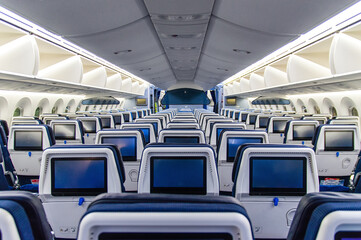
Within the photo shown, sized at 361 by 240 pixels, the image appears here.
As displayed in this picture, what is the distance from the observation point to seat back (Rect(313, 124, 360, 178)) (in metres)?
5.04

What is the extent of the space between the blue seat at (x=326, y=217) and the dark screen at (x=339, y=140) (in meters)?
4.45

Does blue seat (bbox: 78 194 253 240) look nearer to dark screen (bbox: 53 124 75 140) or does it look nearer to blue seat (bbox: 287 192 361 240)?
blue seat (bbox: 287 192 361 240)

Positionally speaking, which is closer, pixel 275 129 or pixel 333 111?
pixel 275 129

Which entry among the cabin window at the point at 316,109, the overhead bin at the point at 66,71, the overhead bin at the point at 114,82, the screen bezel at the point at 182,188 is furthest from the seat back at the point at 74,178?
the cabin window at the point at 316,109

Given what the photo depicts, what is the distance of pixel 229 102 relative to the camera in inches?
1231

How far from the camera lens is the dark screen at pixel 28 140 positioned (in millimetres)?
5242

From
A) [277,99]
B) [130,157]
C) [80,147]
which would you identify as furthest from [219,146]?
[277,99]

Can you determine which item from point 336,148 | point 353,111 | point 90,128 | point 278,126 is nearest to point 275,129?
point 278,126

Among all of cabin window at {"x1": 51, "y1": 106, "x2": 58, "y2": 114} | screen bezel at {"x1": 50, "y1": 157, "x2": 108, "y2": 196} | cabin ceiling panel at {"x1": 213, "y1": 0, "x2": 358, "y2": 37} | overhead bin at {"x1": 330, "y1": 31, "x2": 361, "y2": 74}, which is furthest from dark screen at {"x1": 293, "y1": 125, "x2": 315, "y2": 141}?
cabin window at {"x1": 51, "y1": 106, "x2": 58, "y2": 114}

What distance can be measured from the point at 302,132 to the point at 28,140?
5.44m

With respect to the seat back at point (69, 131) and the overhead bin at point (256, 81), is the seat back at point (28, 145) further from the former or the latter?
the overhead bin at point (256, 81)

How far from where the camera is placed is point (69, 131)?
673cm

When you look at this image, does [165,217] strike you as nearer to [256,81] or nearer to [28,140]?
[28,140]

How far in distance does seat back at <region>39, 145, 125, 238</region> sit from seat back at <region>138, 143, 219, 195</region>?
293 mm
